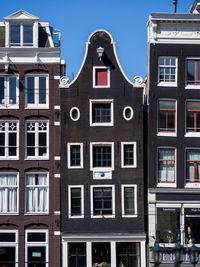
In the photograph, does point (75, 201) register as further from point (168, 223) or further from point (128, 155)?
point (168, 223)

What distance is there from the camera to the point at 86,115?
112 feet

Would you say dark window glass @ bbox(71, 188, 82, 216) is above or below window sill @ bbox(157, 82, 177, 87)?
below

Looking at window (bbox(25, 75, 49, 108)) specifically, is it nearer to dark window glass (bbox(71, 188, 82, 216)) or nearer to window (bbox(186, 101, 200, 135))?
dark window glass (bbox(71, 188, 82, 216))

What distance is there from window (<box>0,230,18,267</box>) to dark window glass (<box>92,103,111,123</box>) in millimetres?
7596

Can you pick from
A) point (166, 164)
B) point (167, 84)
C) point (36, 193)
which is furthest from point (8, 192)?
point (167, 84)

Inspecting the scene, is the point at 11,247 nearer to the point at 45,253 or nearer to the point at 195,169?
the point at 45,253

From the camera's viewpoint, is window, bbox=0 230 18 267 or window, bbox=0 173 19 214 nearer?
window, bbox=0 230 18 267

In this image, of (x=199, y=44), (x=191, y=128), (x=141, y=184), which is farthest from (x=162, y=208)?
(x=199, y=44)

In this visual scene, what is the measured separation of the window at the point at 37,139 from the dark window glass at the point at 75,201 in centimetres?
248

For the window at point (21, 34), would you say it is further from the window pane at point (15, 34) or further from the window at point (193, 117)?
the window at point (193, 117)

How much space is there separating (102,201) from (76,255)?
3.21 meters

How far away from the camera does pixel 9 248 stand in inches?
1323

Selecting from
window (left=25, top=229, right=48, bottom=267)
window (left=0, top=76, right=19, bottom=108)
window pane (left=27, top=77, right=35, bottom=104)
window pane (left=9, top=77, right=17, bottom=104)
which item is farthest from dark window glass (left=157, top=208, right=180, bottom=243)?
window pane (left=9, top=77, right=17, bottom=104)

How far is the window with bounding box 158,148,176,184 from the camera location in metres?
34.2
